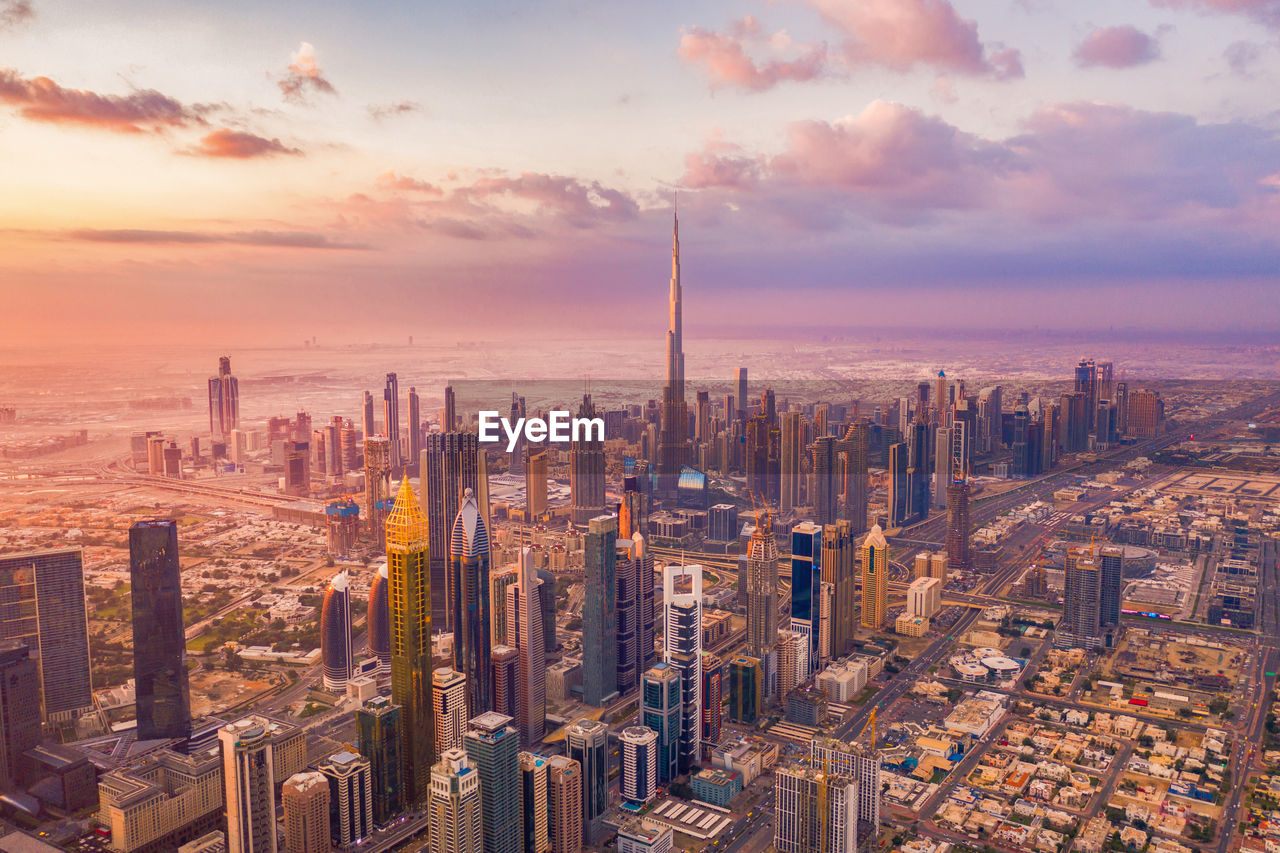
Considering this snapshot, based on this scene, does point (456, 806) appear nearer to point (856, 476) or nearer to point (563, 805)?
point (563, 805)

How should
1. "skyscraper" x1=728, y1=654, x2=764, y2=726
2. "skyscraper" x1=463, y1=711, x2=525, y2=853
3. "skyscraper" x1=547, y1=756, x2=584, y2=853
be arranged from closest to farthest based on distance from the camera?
"skyscraper" x1=463, y1=711, x2=525, y2=853, "skyscraper" x1=547, y1=756, x2=584, y2=853, "skyscraper" x1=728, y1=654, x2=764, y2=726

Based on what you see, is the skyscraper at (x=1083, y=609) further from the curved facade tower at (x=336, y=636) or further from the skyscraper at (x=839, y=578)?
the curved facade tower at (x=336, y=636)

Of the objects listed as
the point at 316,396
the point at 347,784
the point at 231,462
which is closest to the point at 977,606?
the point at 347,784

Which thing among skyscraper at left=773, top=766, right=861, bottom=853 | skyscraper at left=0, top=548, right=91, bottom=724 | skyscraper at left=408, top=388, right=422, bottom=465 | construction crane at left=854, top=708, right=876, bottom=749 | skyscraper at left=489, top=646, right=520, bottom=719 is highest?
skyscraper at left=408, top=388, right=422, bottom=465

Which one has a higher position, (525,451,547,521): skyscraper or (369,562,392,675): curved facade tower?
(525,451,547,521): skyscraper

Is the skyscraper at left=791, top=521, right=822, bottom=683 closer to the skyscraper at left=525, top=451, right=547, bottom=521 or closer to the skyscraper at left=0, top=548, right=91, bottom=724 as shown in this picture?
the skyscraper at left=525, top=451, right=547, bottom=521

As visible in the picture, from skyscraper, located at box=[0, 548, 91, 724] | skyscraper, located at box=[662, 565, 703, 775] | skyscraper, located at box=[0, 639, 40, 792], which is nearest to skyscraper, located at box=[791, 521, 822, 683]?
skyscraper, located at box=[662, 565, 703, 775]

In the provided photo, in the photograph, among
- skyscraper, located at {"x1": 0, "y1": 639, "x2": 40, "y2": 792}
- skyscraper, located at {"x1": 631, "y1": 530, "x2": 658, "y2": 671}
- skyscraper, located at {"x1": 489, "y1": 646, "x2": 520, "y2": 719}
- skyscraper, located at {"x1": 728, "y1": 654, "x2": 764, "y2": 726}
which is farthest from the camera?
skyscraper, located at {"x1": 631, "y1": 530, "x2": 658, "y2": 671}
